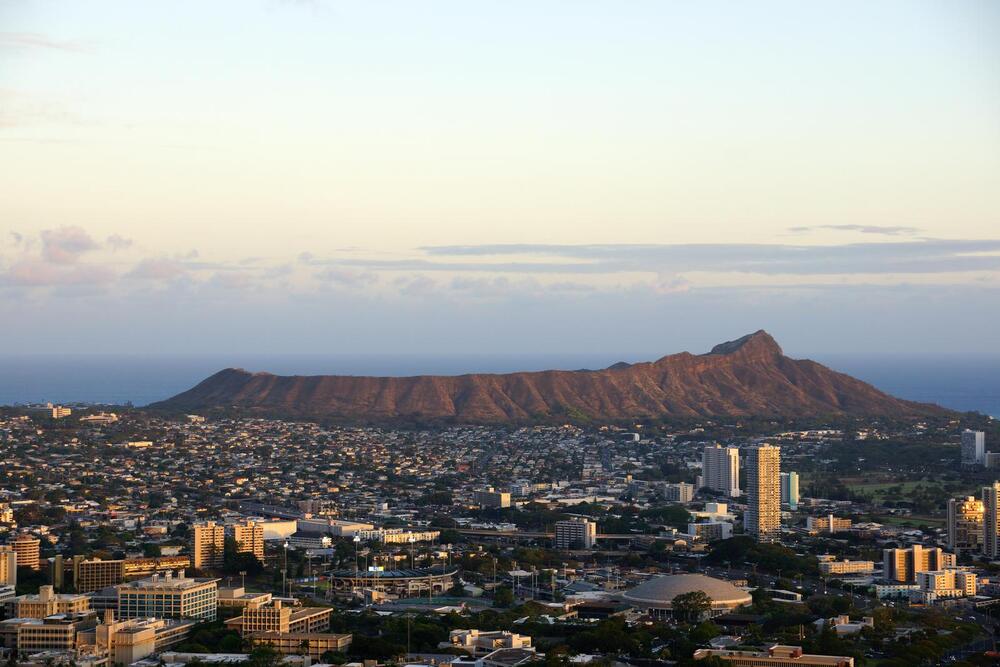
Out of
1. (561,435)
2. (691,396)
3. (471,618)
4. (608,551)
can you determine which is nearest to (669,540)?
(608,551)

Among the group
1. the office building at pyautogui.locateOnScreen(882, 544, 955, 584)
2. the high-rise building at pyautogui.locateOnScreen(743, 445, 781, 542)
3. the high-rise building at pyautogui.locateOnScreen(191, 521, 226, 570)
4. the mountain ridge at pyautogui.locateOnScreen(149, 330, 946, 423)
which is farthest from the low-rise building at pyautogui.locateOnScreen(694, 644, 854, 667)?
the mountain ridge at pyautogui.locateOnScreen(149, 330, 946, 423)

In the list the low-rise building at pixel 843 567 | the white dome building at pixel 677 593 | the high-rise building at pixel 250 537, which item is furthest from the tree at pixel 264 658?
the low-rise building at pixel 843 567

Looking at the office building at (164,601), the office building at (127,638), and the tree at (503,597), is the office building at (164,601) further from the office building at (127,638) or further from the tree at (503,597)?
the tree at (503,597)

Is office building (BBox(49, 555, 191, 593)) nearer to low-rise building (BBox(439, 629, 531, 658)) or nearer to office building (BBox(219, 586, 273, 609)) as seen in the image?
office building (BBox(219, 586, 273, 609))

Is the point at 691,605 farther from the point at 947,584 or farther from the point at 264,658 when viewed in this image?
the point at 264,658

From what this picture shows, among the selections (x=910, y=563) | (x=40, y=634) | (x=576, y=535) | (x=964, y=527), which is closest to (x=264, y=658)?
(x=40, y=634)

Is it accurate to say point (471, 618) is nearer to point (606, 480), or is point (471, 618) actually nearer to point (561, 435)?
point (606, 480)
